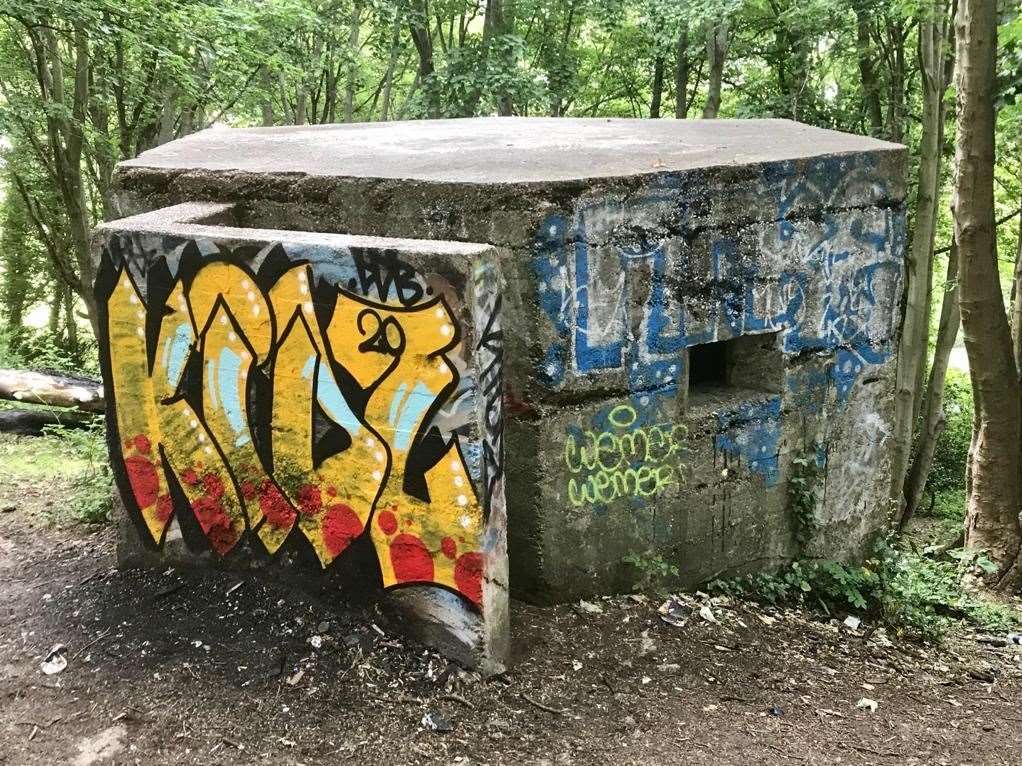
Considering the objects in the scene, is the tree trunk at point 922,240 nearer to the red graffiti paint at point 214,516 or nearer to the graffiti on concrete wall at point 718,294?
the graffiti on concrete wall at point 718,294

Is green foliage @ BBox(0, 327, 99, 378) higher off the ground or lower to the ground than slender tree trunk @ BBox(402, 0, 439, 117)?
lower

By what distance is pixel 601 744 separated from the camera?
337cm

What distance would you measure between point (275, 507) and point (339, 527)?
0.36 metres

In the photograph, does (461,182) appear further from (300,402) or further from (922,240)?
(922,240)

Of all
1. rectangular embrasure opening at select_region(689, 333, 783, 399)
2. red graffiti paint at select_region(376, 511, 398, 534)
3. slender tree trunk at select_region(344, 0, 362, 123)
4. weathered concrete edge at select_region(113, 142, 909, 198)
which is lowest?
red graffiti paint at select_region(376, 511, 398, 534)

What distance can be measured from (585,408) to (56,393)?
20.3 feet

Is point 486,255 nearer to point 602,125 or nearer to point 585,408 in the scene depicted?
point 585,408

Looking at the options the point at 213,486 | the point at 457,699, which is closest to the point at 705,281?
the point at 457,699

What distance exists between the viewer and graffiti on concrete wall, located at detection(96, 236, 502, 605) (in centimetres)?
343

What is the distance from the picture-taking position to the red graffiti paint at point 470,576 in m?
3.49

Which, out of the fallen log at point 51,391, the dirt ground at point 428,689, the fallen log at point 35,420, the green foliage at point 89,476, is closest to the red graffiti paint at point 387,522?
the dirt ground at point 428,689

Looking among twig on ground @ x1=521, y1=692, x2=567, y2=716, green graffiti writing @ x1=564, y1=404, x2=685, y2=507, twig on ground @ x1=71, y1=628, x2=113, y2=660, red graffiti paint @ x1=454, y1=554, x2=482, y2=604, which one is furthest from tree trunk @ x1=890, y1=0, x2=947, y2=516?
twig on ground @ x1=71, y1=628, x2=113, y2=660

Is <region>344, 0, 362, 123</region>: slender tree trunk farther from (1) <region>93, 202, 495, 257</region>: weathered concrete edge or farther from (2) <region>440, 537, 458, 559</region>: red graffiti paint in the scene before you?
(2) <region>440, 537, 458, 559</region>: red graffiti paint

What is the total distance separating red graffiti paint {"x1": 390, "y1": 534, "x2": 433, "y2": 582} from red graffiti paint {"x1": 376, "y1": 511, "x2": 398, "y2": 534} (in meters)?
0.04
